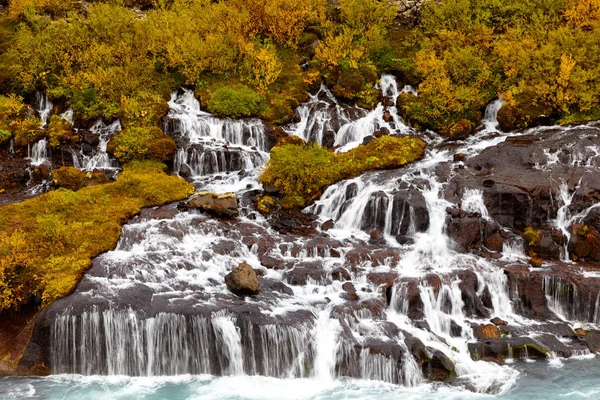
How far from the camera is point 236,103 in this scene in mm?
28406

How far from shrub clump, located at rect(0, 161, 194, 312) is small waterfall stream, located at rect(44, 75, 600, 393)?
78 cm

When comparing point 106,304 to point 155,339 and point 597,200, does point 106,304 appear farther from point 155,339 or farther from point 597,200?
point 597,200

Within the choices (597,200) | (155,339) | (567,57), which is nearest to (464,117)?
(567,57)

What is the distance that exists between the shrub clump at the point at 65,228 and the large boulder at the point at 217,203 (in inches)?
66.1

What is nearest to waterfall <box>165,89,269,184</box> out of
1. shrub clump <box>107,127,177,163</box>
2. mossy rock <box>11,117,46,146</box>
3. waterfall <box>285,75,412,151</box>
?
shrub clump <box>107,127,177,163</box>

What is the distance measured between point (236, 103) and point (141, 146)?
612 centimetres

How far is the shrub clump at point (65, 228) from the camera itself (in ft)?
50.3

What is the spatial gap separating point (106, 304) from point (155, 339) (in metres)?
1.89

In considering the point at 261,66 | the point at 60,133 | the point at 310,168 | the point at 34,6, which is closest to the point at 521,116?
the point at 310,168

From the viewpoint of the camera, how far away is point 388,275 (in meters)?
17.3

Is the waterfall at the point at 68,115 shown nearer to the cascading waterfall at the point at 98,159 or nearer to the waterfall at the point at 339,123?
the cascading waterfall at the point at 98,159

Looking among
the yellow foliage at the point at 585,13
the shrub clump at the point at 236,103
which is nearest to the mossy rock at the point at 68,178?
the shrub clump at the point at 236,103

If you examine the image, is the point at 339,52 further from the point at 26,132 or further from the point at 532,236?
the point at 26,132

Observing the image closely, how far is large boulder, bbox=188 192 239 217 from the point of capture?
68.8 feet
